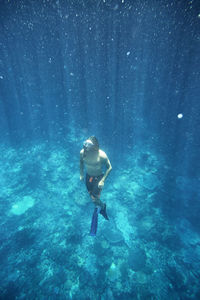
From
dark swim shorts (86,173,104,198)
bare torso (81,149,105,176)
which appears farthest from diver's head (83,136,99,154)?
dark swim shorts (86,173,104,198)

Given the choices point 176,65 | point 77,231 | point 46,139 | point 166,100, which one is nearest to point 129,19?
point 176,65

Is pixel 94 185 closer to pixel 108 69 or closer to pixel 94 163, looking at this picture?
pixel 94 163

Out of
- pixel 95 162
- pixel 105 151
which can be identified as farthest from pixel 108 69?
pixel 95 162

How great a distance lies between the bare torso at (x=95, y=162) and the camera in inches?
167

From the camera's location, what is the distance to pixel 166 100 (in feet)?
57.5

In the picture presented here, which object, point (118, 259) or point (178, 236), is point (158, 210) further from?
point (118, 259)

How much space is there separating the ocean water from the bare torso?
4590mm

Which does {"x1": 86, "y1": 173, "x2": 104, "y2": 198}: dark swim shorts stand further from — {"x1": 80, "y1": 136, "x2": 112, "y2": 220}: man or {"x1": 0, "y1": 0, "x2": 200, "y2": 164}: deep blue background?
{"x1": 0, "y1": 0, "x2": 200, "y2": 164}: deep blue background

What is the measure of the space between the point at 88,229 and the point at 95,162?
5380mm

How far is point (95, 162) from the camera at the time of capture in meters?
4.27

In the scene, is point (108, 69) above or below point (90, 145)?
above

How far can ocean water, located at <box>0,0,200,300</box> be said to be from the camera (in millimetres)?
5906

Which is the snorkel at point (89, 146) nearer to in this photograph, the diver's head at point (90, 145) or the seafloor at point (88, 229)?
the diver's head at point (90, 145)

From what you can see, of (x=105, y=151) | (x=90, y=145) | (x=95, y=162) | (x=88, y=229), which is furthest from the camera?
(x=105, y=151)
